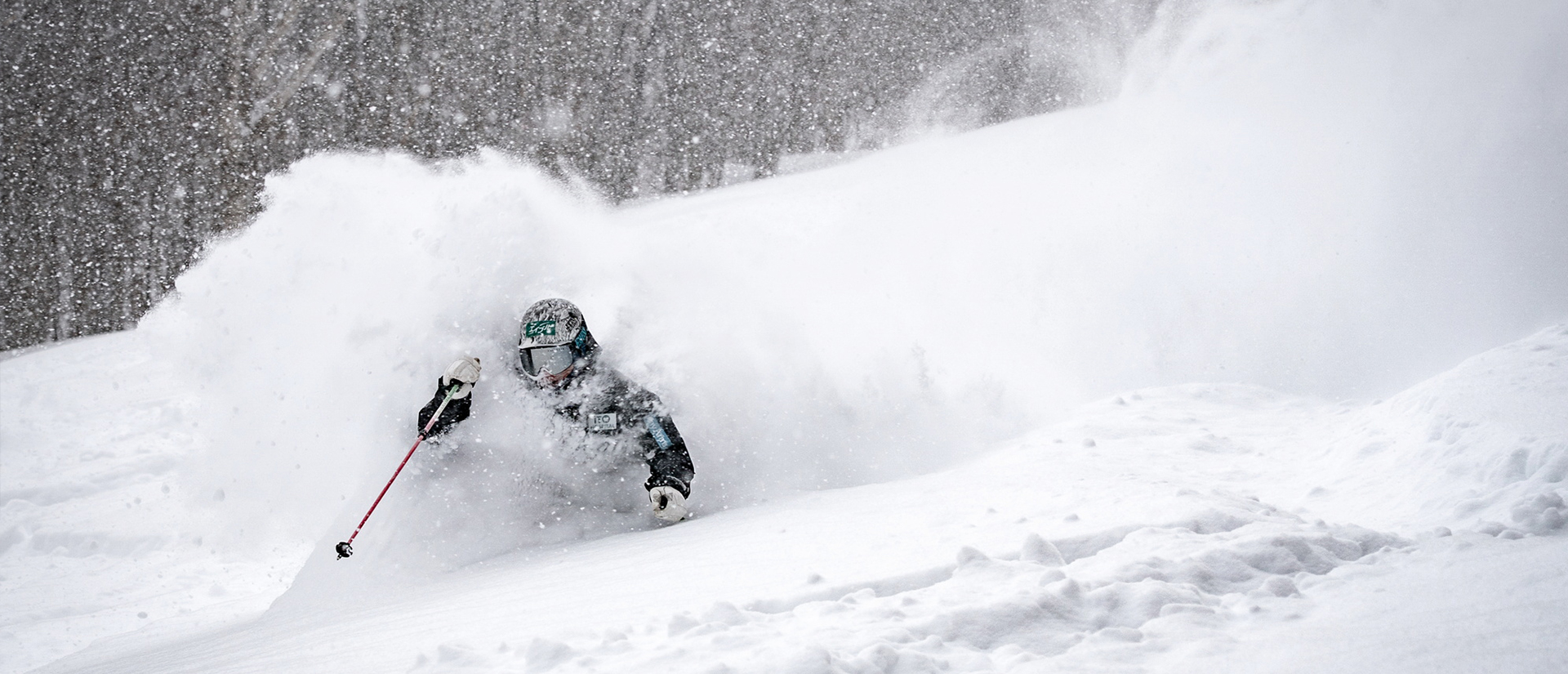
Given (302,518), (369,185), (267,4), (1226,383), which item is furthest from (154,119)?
(1226,383)

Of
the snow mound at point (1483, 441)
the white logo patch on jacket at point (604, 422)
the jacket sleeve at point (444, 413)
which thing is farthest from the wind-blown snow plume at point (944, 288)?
the snow mound at point (1483, 441)

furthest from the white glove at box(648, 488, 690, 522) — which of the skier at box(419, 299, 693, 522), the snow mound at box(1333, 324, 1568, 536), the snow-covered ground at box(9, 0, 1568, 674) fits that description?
the snow mound at box(1333, 324, 1568, 536)

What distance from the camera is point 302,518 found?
4.86 metres

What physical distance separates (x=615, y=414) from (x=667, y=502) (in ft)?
1.57

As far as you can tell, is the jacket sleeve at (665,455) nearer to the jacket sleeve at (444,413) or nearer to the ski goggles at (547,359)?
the ski goggles at (547,359)

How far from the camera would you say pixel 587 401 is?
11.9ft

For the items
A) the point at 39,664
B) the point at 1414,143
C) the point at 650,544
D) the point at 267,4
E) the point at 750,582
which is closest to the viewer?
the point at 750,582

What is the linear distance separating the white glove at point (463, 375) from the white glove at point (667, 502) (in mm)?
960

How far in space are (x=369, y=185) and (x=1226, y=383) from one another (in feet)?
18.8

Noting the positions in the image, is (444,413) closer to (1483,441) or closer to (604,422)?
(604,422)

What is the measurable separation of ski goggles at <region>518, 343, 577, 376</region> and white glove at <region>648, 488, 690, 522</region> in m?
0.68

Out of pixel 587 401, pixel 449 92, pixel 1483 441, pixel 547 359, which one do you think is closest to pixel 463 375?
pixel 547 359

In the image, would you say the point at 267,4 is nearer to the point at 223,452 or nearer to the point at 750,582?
the point at 223,452

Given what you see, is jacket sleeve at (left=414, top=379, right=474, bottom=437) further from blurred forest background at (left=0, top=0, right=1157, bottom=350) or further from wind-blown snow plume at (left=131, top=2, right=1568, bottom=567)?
blurred forest background at (left=0, top=0, right=1157, bottom=350)
